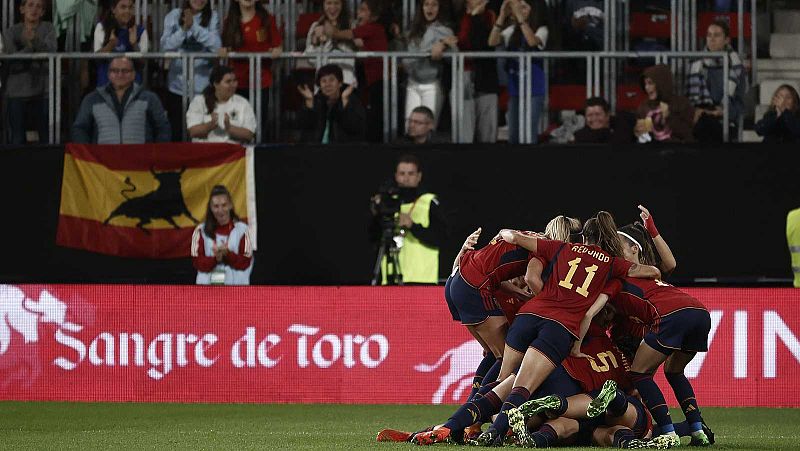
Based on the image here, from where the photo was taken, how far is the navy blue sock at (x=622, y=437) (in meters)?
10.2

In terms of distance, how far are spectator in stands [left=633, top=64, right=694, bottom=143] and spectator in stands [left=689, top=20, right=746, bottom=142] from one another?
27 cm

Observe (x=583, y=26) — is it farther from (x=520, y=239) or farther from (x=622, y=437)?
(x=622, y=437)

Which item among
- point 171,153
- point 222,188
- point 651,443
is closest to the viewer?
point 651,443

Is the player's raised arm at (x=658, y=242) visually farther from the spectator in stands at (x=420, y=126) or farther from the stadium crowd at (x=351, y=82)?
the spectator in stands at (x=420, y=126)

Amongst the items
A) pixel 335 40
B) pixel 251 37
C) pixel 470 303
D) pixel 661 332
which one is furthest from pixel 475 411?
pixel 251 37

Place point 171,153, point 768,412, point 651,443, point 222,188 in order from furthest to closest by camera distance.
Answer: point 171,153, point 222,188, point 768,412, point 651,443

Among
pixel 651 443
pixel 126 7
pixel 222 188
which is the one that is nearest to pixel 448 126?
pixel 222 188

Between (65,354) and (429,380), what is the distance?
150 inches

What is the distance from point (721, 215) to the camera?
57.2 ft

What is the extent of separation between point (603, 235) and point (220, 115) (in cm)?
774

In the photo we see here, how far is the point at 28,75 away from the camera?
18.0m

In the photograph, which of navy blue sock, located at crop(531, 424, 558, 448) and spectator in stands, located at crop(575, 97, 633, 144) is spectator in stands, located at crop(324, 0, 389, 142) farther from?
navy blue sock, located at crop(531, 424, 558, 448)

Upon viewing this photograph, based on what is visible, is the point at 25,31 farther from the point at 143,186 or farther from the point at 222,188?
the point at 222,188

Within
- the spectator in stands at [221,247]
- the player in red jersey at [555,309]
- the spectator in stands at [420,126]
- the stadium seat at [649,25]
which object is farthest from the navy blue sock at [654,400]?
the stadium seat at [649,25]
